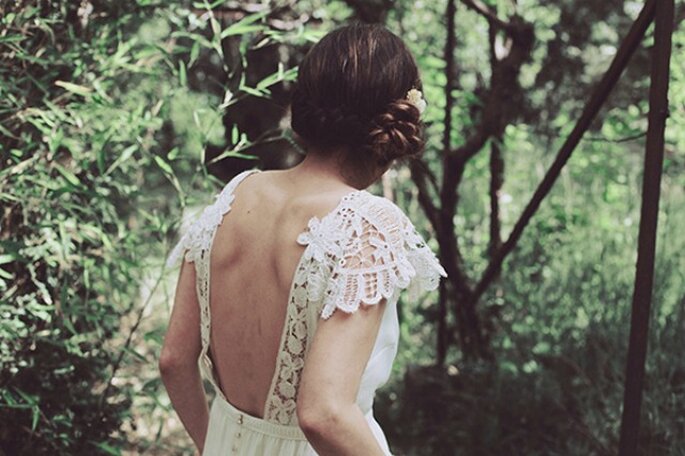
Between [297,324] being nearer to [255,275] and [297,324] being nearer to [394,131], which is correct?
[255,275]

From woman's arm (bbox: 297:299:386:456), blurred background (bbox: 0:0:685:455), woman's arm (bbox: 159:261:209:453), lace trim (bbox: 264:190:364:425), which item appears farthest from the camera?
blurred background (bbox: 0:0:685:455)

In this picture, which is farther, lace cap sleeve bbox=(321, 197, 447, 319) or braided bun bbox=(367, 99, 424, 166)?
braided bun bbox=(367, 99, 424, 166)

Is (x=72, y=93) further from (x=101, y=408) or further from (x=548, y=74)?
(x=548, y=74)

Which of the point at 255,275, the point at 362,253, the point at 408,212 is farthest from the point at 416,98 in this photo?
the point at 408,212

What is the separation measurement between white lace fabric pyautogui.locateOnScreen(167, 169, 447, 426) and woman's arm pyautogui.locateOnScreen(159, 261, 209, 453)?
0.82 feet

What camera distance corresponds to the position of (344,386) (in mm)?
1229

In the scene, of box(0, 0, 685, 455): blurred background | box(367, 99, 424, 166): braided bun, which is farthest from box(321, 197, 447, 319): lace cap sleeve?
box(0, 0, 685, 455): blurred background

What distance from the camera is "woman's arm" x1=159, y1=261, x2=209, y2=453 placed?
159 centimetres

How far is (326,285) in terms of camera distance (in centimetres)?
133

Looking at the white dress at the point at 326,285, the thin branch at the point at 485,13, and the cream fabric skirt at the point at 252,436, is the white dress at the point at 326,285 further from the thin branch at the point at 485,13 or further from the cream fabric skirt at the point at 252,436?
the thin branch at the point at 485,13

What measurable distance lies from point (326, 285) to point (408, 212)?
3474 mm

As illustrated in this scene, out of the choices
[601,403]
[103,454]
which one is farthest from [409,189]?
[103,454]

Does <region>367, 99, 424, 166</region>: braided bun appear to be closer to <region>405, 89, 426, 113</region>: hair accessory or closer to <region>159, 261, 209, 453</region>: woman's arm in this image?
<region>405, 89, 426, 113</region>: hair accessory

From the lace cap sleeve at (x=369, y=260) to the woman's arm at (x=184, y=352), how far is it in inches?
14.9
